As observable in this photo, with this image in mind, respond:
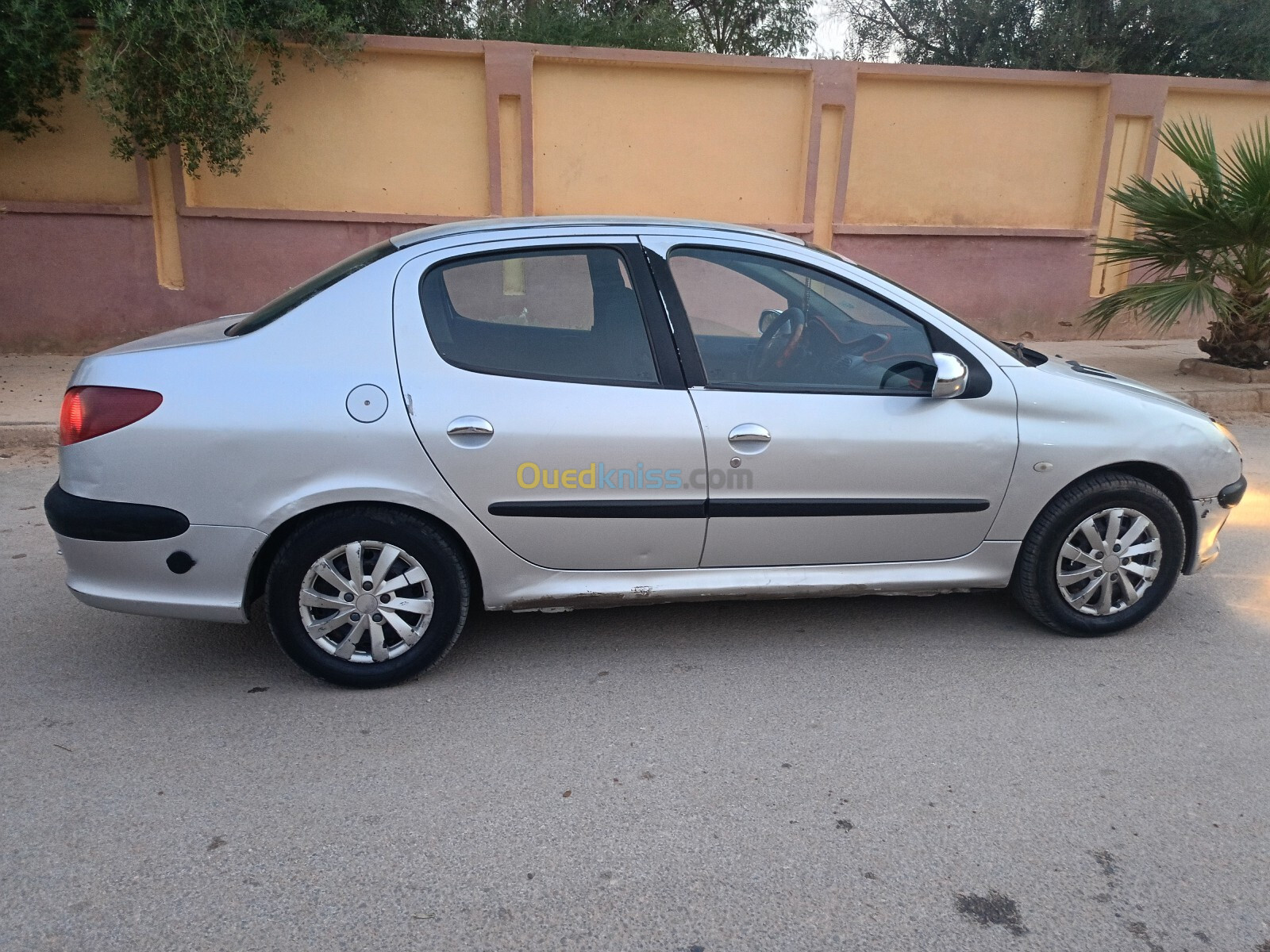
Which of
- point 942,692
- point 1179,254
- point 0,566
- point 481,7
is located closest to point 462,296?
point 942,692

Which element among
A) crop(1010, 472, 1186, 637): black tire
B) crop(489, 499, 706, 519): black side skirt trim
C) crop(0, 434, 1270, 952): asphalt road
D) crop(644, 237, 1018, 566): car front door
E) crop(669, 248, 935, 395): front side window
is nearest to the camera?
crop(0, 434, 1270, 952): asphalt road

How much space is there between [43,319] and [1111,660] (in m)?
9.75

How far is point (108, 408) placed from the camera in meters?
3.14

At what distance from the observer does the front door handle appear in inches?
135

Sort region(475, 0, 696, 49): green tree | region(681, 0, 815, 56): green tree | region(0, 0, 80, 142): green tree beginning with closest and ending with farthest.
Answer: region(0, 0, 80, 142): green tree, region(475, 0, 696, 49): green tree, region(681, 0, 815, 56): green tree

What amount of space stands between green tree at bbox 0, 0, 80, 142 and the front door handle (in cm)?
744

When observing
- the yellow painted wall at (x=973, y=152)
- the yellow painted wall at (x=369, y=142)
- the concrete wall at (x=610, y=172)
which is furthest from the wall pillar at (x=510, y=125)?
the yellow painted wall at (x=973, y=152)

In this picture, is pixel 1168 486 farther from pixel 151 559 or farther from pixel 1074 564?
pixel 151 559

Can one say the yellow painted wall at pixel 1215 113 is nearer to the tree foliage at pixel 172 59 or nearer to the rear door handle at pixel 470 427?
the tree foliage at pixel 172 59

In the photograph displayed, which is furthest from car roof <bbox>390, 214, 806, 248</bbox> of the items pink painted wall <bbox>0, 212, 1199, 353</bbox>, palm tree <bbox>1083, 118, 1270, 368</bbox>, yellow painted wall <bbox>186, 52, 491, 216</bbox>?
yellow painted wall <bbox>186, 52, 491, 216</bbox>

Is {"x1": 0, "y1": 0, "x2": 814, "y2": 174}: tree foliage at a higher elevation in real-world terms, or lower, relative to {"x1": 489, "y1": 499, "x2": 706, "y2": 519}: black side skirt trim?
higher

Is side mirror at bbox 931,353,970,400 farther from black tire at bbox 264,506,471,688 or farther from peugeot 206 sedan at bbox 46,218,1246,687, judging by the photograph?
black tire at bbox 264,506,471,688

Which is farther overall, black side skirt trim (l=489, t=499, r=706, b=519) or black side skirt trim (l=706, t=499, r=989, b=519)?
black side skirt trim (l=706, t=499, r=989, b=519)

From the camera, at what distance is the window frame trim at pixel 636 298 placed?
11.1 feet
